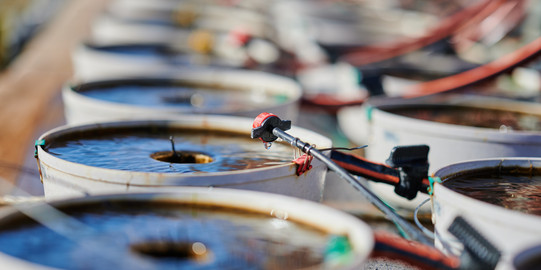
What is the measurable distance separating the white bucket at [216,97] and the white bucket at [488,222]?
232cm

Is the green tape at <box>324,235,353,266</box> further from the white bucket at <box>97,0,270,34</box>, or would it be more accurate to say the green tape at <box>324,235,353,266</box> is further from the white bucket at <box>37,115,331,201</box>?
the white bucket at <box>97,0,270,34</box>

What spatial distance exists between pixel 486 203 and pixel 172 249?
134cm

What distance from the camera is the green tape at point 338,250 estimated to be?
2.45 metres

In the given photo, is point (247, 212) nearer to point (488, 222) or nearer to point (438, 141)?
point (488, 222)

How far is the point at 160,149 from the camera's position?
4.41m

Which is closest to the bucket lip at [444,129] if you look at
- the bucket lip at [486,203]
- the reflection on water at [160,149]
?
the bucket lip at [486,203]

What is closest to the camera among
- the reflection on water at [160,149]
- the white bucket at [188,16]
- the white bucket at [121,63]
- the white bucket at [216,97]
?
the reflection on water at [160,149]

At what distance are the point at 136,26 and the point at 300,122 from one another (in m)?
5.32

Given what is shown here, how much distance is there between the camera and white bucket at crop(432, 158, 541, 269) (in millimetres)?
2732

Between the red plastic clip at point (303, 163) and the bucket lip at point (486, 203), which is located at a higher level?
the bucket lip at point (486, 203)

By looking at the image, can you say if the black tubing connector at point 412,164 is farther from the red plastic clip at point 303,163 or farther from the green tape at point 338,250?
the green tape at point 338,250

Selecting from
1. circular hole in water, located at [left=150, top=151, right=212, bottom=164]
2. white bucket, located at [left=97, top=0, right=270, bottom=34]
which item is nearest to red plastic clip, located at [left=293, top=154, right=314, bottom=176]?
circular hole in water, located at [left=150, top=151, right=212, bottom=164]

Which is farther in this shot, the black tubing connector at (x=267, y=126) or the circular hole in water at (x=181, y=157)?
the circular hole in water at (x=181, y=157)

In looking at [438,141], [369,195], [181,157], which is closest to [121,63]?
[181,157]
